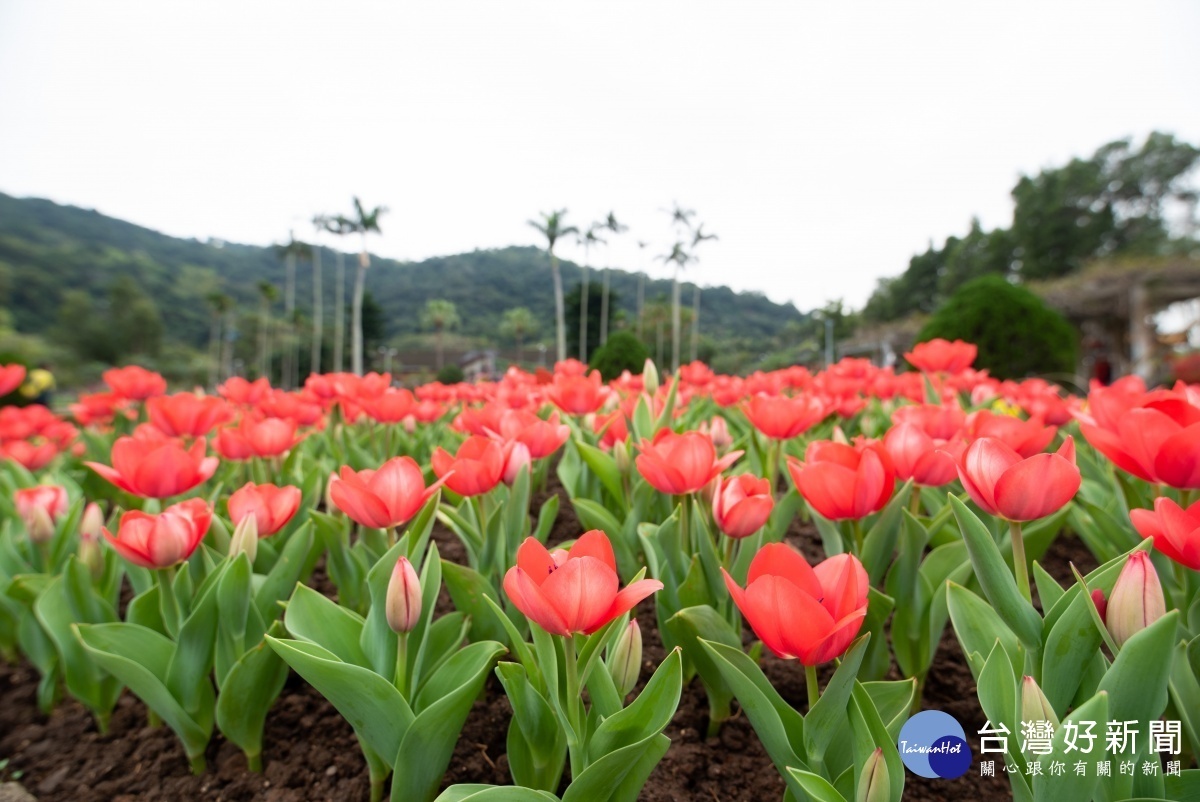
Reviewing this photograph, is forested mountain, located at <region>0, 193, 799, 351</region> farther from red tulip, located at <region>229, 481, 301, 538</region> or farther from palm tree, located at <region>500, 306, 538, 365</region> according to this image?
red tulip, located at <region>229, 481, 301, 538</region>

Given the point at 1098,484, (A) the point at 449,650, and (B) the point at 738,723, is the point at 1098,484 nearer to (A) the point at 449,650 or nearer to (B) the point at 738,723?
(B) the point at 738,723

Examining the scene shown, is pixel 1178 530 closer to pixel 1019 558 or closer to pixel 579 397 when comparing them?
pixel 1019 558

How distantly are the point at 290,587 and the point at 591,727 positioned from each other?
2.76ft

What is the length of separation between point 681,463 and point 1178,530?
702 mm

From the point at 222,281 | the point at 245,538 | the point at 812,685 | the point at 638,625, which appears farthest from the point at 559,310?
the point at 222,281

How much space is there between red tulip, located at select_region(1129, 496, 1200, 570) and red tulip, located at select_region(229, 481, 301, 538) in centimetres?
145

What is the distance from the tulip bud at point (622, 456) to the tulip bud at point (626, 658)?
2.63 feet

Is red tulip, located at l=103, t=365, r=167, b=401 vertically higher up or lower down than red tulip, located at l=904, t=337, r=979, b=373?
lower down

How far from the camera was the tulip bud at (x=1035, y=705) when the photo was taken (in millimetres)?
707

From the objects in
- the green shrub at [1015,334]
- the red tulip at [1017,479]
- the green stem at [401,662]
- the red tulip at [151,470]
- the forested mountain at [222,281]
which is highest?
the forested mountain at [222,281]

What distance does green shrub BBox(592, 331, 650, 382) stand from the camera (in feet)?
48.0

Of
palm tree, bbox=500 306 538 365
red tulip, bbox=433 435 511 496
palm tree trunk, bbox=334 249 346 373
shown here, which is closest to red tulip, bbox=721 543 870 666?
red tulip, bbox=433 435 511 496

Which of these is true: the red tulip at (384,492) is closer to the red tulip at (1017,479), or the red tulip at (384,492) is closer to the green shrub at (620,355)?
the red tulip at (1017,479)

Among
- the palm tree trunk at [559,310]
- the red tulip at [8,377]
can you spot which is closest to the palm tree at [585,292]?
the palm tree trunk at [559,310]
